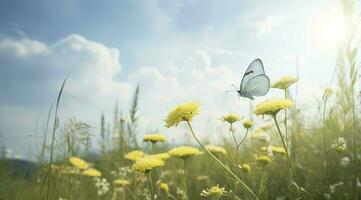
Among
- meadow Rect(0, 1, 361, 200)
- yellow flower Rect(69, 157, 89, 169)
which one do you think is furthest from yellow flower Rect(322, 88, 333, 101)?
yellow flower Rect(69, 157, 89, 169)

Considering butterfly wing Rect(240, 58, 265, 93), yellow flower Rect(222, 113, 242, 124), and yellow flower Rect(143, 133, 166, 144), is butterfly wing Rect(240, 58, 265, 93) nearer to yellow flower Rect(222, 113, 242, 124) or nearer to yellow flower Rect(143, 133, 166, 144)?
yellow flower Rect(222, 113, 242, 124)

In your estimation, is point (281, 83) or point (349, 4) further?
point (281, 83)

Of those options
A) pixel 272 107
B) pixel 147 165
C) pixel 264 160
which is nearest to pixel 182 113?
pixel 147 165

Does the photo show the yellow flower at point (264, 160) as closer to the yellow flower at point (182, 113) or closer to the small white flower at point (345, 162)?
the yellow flower at point (182, 113)

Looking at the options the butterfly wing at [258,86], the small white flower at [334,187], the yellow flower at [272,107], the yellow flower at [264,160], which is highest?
the butterfly wing at [258,86]

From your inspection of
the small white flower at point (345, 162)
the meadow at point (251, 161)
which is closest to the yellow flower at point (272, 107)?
the meadow at point (251, 161)

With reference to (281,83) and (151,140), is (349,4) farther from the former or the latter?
(151,140)

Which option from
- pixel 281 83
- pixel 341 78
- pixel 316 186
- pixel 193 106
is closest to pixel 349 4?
pixel 341 78
